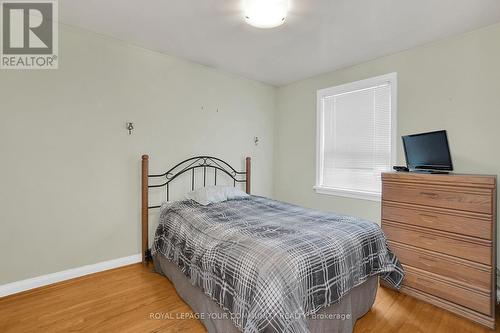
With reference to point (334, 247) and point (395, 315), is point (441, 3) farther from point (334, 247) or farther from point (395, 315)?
point (395, 315)

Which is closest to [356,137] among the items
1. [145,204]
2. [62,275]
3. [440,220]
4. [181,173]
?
[440,220]

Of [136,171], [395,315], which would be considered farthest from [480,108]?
[136,171]

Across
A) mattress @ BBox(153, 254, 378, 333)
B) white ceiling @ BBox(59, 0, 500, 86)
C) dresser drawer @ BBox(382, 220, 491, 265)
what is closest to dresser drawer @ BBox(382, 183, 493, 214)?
dresser drawer @ BBox(382, 220, 491, 265)

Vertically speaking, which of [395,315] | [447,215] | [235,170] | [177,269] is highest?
[235,170]

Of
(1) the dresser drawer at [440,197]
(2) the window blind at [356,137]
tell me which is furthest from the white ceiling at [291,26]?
(1) the dresser drawer at [440,197]

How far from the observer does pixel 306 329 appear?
1277 millimetres

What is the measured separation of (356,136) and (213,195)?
6.50 ft

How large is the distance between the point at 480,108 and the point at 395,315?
199 cm

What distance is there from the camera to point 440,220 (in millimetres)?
2062

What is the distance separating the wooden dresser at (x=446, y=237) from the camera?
185 cm

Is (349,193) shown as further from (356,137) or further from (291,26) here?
(291,26)

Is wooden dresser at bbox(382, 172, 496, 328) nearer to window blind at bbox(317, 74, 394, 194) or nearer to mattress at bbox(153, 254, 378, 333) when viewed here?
mattress at bbox(153, 254, 378, 333)

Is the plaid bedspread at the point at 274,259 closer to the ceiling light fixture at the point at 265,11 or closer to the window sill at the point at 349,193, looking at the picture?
the window sill at the point at 349,193

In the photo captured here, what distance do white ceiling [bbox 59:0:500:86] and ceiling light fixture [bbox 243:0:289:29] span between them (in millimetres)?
142
